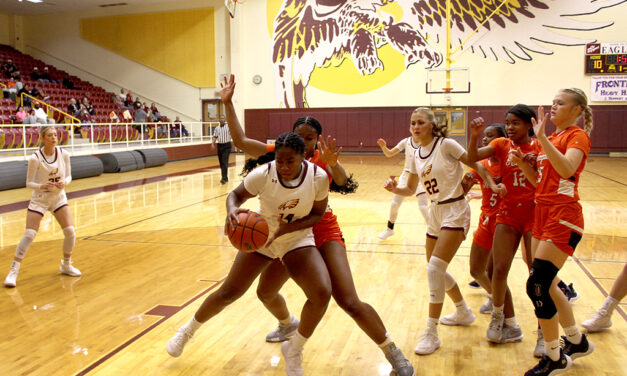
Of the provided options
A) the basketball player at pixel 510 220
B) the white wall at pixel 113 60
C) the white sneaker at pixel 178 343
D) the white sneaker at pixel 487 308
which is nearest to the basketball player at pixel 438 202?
→ the basketball player at pixel 510 220

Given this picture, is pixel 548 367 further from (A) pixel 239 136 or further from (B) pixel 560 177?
(A) pixel 239 136

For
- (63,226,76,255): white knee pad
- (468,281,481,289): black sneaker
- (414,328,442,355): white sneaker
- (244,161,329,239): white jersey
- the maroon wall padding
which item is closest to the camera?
(244,161,329,239): white jersey

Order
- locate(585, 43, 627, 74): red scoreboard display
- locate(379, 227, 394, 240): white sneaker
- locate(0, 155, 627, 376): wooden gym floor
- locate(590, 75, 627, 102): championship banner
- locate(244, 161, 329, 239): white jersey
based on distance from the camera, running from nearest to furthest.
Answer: locate(244, 161, 329, 239): white jersey → locate(0, 155, 627, 376): wooden gym floor → locate(379, 227, 394, 240): white sneaker → locate(585, 43, 627, 74): red scoreboard display → locate(590, 75, 627, 102): championship banner

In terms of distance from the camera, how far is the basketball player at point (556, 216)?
3.17m

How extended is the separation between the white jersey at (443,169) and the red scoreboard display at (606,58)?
1940cm

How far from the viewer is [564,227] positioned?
320cm

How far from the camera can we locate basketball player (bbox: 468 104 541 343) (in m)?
3.78

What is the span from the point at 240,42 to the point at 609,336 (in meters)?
21.6

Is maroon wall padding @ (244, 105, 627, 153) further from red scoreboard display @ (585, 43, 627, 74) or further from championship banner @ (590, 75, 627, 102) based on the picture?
red scoreboard display @ (585, 43, 627, 74)

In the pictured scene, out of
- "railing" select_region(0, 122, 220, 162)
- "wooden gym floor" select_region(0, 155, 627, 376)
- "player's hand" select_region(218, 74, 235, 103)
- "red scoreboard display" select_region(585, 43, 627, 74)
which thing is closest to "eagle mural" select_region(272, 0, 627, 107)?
"red scoreboard display" select_region(585, 43, 627, 74)

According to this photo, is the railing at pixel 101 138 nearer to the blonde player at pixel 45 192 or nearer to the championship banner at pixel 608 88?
the blonde player at pixel 45 192

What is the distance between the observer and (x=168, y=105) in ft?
83.7

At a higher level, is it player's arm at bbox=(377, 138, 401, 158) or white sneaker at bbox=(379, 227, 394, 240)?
player's arm at bbox=(377, 138, 401, 158)

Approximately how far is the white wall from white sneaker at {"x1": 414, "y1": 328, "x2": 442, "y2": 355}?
22.2m
